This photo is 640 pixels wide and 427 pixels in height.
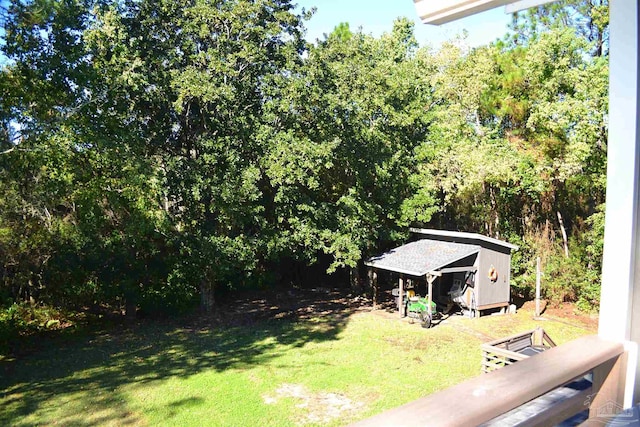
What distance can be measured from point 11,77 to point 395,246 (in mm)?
9042

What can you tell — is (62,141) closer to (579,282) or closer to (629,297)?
(629,297)

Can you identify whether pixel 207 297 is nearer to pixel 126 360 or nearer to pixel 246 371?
pixel 126 360

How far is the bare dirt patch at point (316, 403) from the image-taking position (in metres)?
5.73

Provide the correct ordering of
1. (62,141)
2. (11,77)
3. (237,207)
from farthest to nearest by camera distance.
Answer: (237,207) → (62,141) → (11,77)

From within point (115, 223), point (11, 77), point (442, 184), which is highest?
point (11, 77)

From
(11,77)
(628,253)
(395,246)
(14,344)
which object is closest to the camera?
(628,253)

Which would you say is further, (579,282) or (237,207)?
(579,282)

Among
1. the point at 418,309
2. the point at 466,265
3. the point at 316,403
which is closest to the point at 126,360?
the point at 316,403

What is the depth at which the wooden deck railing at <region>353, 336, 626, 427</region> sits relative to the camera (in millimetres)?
853

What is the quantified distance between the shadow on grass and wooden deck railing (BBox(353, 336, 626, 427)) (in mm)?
5565

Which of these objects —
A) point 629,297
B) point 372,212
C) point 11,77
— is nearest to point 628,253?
point 629,297

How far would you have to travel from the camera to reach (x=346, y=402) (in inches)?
243

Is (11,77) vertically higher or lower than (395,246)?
higher

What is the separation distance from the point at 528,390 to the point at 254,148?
9298mm
